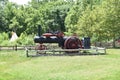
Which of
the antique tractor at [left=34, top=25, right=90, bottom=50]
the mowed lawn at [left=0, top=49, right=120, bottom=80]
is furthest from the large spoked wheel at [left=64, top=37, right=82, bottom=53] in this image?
the mowed lawn at [left=0, top=49, right=120, bottom=80]

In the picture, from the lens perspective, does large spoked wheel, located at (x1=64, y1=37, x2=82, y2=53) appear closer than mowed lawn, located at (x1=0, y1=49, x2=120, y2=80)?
No

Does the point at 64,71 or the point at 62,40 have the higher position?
the point at 62,40

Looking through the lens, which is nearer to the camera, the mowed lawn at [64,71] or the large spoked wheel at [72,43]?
the mowed lawn at [64,71]

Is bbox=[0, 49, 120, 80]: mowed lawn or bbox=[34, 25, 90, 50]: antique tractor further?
bbox=[34, 25, 90, 50]: antique tractor

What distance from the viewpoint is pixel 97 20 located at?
52875 mm

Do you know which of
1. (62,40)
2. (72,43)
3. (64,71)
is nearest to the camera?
(64,71)

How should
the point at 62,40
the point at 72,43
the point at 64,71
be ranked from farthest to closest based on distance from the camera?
1. the point at 62,40
2. the point at 72,43
3. the point at 64,71

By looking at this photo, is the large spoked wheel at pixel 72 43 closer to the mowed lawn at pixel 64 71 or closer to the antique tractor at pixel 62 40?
the antique tractor at pixel 62 40

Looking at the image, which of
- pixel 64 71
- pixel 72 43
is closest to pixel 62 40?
pixel 72 43

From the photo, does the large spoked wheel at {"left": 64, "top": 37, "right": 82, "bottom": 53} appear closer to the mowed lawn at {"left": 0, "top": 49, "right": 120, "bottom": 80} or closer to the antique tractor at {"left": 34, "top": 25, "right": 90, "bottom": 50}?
the antique tractor at {"left": 34, "top": 25, "right": 90, "bottom": 50}

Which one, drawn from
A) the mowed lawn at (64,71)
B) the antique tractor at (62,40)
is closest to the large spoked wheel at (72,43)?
the antique tractor at (62,40)

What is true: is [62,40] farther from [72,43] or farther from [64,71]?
[64,71]

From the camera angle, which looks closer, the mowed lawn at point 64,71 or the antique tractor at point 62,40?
the mowed lawn at point 64,71

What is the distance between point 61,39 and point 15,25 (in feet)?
152
